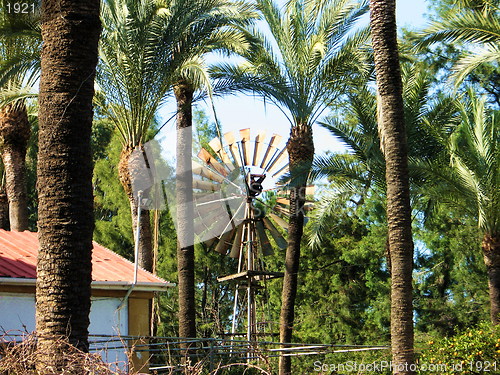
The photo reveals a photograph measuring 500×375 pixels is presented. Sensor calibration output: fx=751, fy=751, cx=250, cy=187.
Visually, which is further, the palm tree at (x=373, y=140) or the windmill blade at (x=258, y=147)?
the windmill blade at (x=258, y=147)

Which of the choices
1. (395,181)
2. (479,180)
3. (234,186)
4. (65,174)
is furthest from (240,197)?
(65,174)

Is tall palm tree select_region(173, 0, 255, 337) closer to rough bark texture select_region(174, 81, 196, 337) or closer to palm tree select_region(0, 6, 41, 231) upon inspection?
rough bark texture select_region(174, 81, 196, 337)

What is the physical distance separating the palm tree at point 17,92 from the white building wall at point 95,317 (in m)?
5.05

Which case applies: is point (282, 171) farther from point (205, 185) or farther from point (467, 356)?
point (467, 356)

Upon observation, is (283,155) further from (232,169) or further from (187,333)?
(187,333)

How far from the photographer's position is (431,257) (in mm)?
30109

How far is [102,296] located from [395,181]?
18.5 ft

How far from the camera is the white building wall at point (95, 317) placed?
39.9 feet

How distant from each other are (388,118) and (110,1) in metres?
6.59

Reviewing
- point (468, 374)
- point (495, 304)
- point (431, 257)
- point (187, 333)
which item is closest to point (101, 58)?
point (187, 333)

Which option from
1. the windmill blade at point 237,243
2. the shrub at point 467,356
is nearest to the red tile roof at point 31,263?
the shrub at point 467,356

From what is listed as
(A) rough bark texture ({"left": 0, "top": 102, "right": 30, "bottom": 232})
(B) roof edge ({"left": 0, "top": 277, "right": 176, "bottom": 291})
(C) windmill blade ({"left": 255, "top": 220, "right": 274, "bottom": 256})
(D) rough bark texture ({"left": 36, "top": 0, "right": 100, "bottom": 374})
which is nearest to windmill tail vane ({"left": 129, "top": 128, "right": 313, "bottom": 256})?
(C) windmill blade ({"left": 255, "top": 220, "right": 274, "bottom": 256})

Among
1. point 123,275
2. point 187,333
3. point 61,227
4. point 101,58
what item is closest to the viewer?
point 61,227

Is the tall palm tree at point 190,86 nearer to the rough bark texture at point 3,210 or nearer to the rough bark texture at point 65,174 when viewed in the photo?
the rough bark texture at point 65,174
